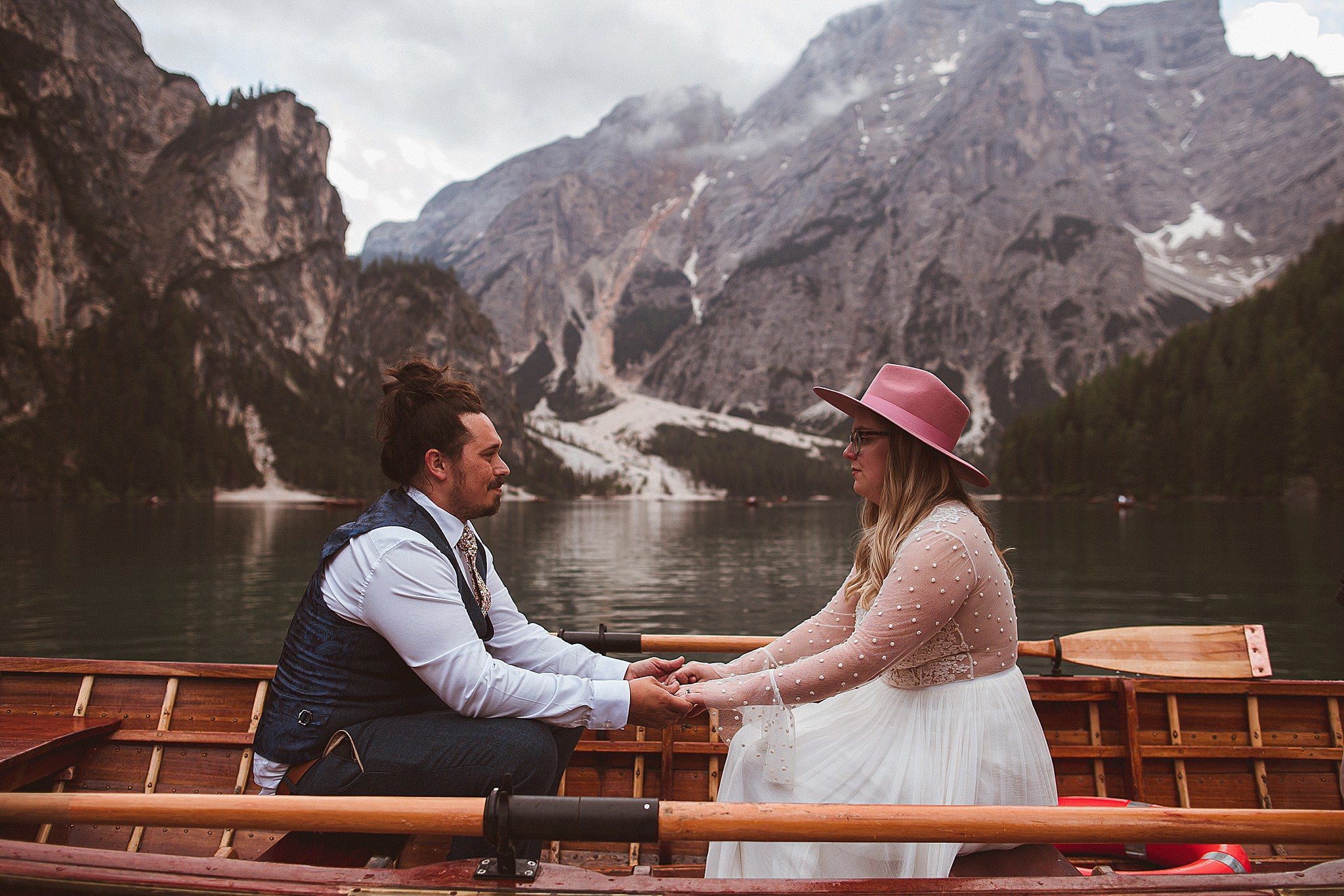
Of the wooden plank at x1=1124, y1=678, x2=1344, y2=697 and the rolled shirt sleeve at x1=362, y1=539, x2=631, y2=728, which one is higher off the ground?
the rolled shirt sleeve at x1=362, y1=539, x2=631, y2=728

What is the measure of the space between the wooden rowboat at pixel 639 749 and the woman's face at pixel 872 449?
105 inches

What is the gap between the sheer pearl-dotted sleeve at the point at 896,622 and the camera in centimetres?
361

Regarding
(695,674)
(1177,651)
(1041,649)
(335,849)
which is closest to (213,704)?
(335,849)

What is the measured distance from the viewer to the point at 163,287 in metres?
153

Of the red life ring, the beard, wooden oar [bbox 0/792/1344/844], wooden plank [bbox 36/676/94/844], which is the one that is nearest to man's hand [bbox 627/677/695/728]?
wooden oar [bbox 0/792/1344/844]

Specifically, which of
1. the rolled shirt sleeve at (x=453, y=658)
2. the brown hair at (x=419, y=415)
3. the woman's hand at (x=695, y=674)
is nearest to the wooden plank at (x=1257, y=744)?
the woman's hand at (x=695, y=674)

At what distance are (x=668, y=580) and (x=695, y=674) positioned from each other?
97.0ft

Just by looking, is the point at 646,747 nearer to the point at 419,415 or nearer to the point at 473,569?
the point at 473,569

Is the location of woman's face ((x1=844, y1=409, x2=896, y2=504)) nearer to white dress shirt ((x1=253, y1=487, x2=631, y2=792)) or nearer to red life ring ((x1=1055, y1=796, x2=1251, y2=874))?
white dress shirt ((x1=253, y1=487, x2=631, y2=792))

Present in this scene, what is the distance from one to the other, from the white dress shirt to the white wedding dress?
601mm

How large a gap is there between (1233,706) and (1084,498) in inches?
4408

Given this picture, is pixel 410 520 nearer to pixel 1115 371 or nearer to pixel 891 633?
pixel 891 633

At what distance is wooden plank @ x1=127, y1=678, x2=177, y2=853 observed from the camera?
513 centimetres

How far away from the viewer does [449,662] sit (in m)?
3.53
